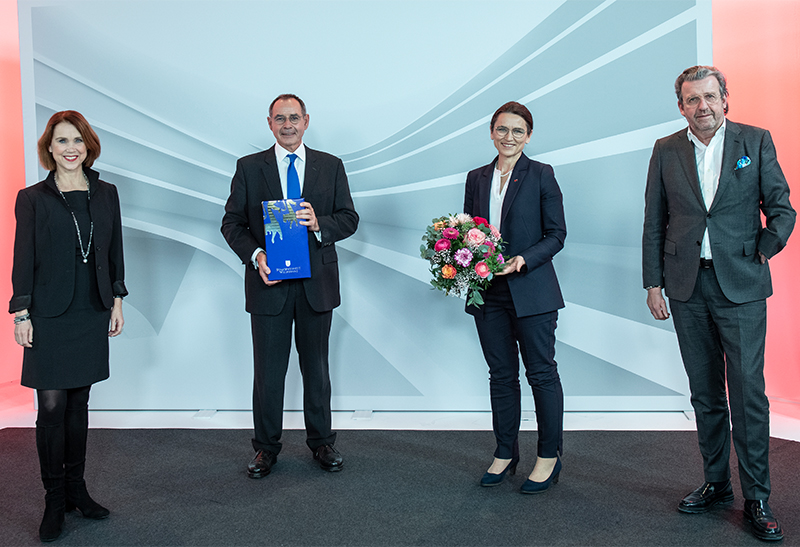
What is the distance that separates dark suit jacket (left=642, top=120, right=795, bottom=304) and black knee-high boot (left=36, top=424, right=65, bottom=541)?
2.70 metres

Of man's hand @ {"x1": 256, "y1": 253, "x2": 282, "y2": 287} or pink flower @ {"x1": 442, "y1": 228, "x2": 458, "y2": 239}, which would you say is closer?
pink flower @ {"x1": 442, "y1": 228, "x2": 458, "y2": 239}

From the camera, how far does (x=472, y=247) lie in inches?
106

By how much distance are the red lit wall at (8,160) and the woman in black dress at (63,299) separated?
290 centimetres

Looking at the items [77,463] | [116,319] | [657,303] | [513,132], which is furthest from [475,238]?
[77,463]

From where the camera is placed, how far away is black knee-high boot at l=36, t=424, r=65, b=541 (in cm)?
255

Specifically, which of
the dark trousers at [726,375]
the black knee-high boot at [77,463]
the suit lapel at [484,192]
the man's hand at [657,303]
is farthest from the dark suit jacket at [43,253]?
the dark trousers at [726,375]

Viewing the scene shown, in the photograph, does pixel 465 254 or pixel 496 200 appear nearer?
pixel 465 254

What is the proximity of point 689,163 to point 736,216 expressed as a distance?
290 mm

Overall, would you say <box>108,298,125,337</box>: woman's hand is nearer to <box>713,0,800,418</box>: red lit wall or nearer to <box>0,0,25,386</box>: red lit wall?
<box>0,0,25,386</box>: red lit wall

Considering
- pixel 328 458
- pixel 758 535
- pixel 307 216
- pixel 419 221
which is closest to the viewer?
pixel 758 535

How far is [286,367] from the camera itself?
3387 mm

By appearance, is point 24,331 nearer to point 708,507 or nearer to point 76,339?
point 76,339

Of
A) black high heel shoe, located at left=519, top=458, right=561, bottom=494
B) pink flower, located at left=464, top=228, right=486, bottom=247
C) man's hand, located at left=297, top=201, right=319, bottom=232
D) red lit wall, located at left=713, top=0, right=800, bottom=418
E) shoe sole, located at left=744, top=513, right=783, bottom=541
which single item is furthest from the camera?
red lit wall, located at left=713, top=0, right=800, bottom=418

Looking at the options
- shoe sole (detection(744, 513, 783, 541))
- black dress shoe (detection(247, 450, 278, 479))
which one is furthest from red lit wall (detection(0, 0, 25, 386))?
shoe sole (detection(744, 513, 783, 541))
